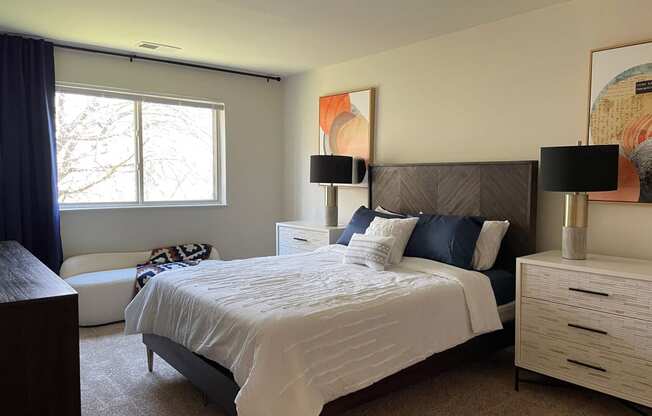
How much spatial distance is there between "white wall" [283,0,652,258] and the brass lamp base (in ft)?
1.00

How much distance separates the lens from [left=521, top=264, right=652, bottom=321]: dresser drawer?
7.59 feet

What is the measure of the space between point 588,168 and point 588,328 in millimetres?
866

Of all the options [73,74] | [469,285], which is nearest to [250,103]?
[73,74]

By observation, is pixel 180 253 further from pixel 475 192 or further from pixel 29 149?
pixel 475 192

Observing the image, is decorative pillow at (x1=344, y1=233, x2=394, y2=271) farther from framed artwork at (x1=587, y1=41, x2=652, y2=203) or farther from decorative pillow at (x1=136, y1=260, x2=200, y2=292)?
decorative pillow at (x1=136, y1=260, x2=200, y2=292)

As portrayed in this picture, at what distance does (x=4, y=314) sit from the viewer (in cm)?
143

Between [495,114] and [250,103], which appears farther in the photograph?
[250,103]

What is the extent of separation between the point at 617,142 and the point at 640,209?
419 millimetres

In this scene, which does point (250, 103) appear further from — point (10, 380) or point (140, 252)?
point (10, 380)

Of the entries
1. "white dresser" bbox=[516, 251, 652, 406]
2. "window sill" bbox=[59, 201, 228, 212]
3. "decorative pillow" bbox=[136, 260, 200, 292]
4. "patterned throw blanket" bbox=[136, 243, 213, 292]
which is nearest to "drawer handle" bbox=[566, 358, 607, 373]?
"white dresser" bbox=[516, 251, 652, 406]

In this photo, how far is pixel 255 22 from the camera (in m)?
3.44

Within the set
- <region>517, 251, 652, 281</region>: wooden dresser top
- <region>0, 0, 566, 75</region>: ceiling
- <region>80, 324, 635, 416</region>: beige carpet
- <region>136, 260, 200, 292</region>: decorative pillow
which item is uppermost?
<region>0, 0, 566, 75</region>: ceiling

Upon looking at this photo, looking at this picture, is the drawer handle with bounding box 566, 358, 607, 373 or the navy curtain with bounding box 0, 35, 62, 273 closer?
the drawer handle with bounding box 566, 358, 607, 373

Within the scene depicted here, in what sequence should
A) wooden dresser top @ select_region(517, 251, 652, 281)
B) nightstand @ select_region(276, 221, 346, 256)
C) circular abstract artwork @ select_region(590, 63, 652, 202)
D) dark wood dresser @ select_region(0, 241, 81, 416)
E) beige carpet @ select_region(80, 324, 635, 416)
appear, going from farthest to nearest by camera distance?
nightstand @ select_region(276, 221, 346, 256), circular abstract artwork @ select_region(590, 63, 652, 202), beige carpet @ select_region(80, 324, 635, 416), wooden dresser top @ select_region(517, 251, 652, 281), dark wood dresser @ select_region(0, 241, 81, 416)
